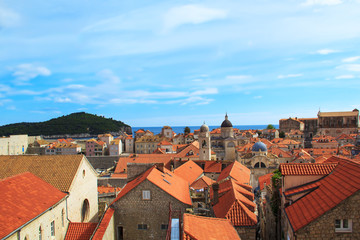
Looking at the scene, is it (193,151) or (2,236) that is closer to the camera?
(2,236)

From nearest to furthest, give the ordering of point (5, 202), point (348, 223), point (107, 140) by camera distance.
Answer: point (348, 223), point (5, 202), point (107, 140)

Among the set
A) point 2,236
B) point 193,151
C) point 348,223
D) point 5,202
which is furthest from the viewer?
point 193,151

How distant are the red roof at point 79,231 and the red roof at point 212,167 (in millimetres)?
27437

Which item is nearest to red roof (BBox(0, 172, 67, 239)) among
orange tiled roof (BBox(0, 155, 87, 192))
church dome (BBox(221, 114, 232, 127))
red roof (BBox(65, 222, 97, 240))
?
orange tiled roof (BBox(0, 155, 87, 192))

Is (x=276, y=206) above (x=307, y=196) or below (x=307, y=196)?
below

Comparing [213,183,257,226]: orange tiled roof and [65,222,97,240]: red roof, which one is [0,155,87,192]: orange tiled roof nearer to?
[65,222,97,240]: red roof

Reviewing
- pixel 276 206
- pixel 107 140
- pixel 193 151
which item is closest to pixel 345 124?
pixel 193 151

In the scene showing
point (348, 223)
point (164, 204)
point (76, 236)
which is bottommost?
point (76, 236)

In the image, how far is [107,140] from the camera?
11325 cm

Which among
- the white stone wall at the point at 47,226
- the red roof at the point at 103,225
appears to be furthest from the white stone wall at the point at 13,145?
the red roof at the point at 103,225

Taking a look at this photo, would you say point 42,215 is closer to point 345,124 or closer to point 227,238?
point 227,238

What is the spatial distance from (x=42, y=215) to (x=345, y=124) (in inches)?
5050

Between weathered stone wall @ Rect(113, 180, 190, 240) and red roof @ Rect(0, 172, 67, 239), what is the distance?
4240mm

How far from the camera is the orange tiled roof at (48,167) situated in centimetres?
2065
